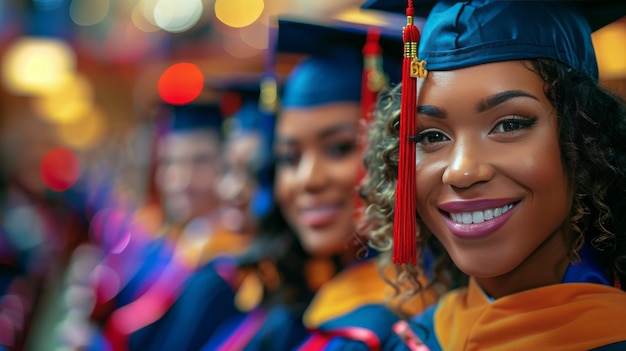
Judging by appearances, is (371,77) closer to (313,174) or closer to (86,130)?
(313,174)

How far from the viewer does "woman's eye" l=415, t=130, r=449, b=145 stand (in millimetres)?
1169

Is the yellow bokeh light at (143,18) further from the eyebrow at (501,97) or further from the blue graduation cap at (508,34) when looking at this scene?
the eyebrow at (501,97)

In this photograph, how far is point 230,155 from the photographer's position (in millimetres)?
2988

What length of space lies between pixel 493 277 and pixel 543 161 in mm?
267

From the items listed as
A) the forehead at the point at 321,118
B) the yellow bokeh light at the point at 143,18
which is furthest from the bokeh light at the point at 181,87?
the yellow bokeh light at the point at 143,18

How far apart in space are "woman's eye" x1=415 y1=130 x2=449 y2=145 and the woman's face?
644 millimetres

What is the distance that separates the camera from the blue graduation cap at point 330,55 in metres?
1.81

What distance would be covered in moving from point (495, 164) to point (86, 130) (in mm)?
10617

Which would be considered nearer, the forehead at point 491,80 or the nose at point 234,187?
the forehead at point 491,80

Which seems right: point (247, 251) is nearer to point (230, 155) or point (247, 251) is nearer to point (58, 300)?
point (230, 155)

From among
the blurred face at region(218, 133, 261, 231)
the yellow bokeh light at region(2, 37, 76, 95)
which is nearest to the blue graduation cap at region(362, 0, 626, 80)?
the blurred face at region(218, 133, 261, 231)

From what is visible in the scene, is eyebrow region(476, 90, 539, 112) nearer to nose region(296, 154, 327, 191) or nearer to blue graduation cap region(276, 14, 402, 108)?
blue graduation cap region(276, 14, 402, 108)

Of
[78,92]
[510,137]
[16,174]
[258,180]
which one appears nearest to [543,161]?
[510,137]

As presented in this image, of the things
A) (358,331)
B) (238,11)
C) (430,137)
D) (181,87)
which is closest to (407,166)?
(430,137)
